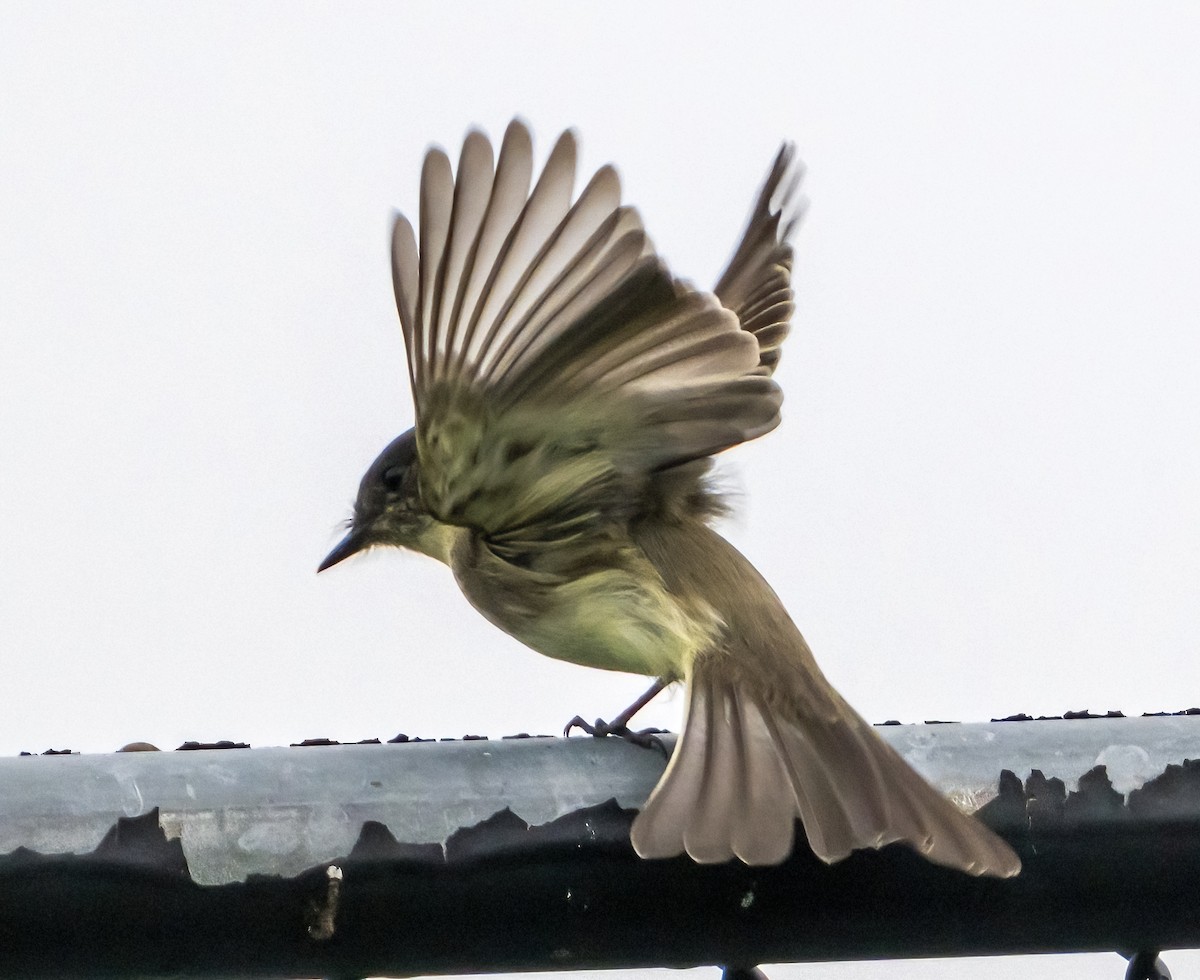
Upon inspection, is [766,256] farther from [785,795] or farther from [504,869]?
[504,869]

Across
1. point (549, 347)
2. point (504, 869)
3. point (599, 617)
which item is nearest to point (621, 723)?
point (599, 617)

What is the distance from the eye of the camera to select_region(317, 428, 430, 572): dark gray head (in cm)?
405

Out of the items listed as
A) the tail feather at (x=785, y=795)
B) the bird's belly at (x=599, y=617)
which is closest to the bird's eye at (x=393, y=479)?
the bird's belly at (x=599, y=617)

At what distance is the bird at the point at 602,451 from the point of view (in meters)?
2.80

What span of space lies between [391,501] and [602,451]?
1145 millimetres

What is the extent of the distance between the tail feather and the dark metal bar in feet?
0.12

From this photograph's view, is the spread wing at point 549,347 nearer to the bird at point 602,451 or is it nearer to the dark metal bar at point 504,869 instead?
the bird at point 602,451

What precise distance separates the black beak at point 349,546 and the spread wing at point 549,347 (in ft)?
3.27

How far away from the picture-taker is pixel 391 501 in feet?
13.4

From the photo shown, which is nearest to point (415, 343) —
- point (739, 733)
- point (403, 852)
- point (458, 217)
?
point (458, 217)

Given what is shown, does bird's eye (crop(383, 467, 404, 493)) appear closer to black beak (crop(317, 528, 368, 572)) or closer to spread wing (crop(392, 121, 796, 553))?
black beak (crop(317, 528, 368, 572))

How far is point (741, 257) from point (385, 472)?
1.09 meters

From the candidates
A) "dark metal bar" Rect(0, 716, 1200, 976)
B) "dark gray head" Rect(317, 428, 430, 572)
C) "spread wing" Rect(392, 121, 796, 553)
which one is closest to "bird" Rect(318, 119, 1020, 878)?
"spread wing" Rect(392, 121, 796, 553)

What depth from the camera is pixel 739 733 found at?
282 cm
